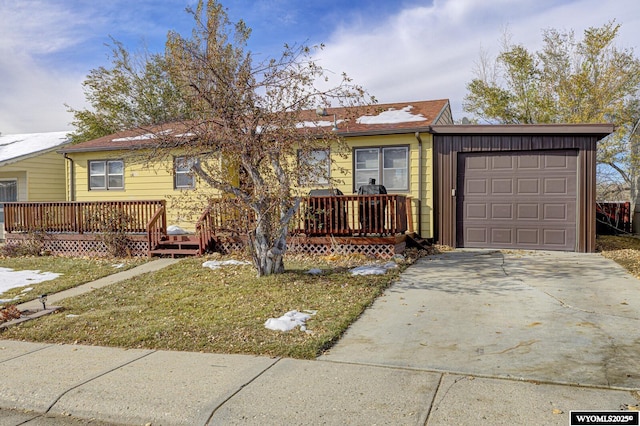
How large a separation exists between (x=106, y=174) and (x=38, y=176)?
4319 millimetres

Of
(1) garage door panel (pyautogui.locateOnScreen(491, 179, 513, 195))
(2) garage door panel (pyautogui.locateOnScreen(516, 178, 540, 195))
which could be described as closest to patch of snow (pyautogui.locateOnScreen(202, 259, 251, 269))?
(1) garage door panel (pyautogui.locateOnScreen(491, 179, 513, 195))

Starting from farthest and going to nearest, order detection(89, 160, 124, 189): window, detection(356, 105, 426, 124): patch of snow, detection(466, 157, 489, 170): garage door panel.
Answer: detection(89, 160, 124, 189): window < detection(356, 105, 426, 124): patch of snow < detection(466, 157, 489, 170): garage door panel

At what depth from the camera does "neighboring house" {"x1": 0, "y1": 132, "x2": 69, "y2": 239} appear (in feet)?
55.1

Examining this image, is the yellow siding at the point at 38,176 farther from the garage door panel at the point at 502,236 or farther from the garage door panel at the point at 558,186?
the garage door panel at the point at 558,186

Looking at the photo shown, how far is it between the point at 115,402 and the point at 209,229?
23.6 ft

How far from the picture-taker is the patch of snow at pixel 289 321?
17.1 ft

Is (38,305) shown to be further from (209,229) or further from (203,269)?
(209,229)

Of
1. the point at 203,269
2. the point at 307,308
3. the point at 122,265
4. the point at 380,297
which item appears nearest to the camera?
the point at 307,308

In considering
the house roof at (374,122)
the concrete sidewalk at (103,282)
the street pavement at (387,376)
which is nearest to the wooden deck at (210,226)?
the concrete sidewalk at (103,282)

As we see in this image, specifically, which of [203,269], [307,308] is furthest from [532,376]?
[203,269]

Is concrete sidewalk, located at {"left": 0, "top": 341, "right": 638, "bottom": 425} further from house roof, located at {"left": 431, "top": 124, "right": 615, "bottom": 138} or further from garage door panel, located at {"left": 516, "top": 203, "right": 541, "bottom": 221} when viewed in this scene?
house roof, located at {"left": 431, "top": 124, "right": 615, "bottom": 138}

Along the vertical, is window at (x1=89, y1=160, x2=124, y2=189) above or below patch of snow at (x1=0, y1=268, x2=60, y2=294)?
above

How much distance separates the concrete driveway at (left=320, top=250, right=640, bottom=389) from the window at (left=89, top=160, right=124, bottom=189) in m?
10.6

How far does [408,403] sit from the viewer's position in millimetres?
3334
